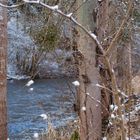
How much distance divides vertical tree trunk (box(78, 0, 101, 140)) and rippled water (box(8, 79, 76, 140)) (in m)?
1.87

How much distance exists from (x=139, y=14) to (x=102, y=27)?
557 centimetres

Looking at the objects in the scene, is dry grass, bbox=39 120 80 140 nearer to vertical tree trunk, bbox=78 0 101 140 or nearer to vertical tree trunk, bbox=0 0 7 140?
vertical tree trunk, bbox=0 0 7 140

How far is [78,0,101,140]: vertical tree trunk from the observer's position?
4.54m

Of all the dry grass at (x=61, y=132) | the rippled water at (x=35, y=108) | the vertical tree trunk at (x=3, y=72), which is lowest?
the rippled water at (x=35, y=108)

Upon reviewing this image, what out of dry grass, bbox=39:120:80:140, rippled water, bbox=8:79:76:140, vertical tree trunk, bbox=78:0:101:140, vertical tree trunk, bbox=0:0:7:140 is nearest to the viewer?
A: vertical tree trunk, bbox=78:0:101:140

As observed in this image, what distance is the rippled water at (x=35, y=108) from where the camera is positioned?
8055 millimetres

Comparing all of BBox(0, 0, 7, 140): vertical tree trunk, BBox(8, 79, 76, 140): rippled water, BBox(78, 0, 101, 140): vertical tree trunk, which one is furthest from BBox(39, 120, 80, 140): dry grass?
BBox(78, 0, 101, 140): vertical tree trunk

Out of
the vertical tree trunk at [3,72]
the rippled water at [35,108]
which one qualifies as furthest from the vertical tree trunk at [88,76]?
the rippled water at [35,108]

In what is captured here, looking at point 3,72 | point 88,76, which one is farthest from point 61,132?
point 88,76

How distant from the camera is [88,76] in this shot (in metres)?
4.59

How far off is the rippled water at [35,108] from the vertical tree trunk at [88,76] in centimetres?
187

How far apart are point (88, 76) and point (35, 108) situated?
7.32 m

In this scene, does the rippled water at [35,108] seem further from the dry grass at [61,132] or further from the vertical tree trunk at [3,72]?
the vertical tree trunk at [3,72]

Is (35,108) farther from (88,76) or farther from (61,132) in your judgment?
(88,76)
